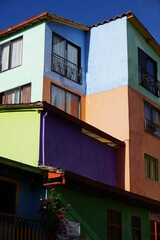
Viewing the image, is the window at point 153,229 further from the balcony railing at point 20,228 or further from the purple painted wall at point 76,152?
the balcony railing at point 20,228

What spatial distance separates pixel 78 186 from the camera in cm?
1695

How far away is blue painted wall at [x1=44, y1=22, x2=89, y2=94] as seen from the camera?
2261 centimetres

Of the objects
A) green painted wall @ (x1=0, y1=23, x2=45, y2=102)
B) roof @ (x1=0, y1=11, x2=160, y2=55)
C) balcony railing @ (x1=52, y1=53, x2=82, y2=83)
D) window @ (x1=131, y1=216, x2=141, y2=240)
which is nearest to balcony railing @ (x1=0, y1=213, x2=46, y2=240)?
window @ (x1=131, y1=216, x2=141, y2=240)

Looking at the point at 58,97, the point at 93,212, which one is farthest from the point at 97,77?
the point at 93,212

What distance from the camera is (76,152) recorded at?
62.5 ft

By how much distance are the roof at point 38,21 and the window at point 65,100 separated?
348cm

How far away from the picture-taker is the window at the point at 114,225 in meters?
18.9

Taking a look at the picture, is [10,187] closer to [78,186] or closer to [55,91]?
[78,186]

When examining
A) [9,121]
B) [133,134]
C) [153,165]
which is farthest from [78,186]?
[153,165]

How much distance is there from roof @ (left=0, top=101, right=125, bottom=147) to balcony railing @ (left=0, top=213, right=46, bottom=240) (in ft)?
15.3

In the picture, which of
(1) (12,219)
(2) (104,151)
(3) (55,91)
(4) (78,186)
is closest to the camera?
(1) (12,219)

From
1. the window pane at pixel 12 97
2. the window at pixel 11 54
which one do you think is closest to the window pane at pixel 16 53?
the window at pixel 11 54

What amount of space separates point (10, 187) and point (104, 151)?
684 centimetres

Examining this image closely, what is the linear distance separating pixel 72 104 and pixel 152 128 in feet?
15.8
